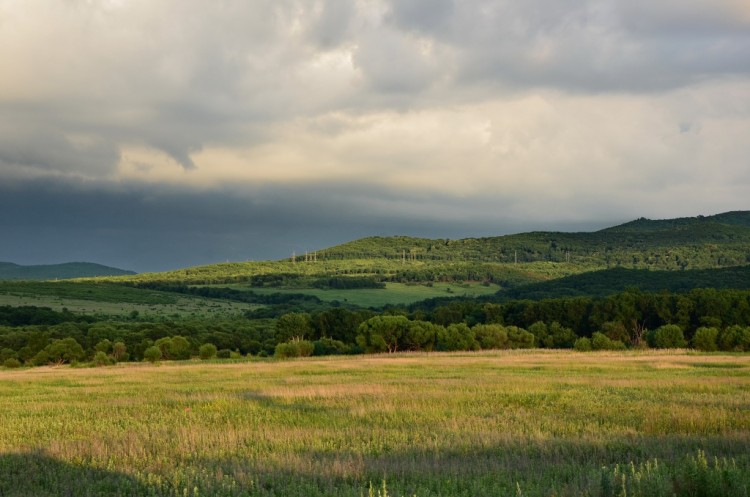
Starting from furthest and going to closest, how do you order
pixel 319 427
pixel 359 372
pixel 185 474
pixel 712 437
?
pixel 359 372, pixel 319 427, pixel 712 437, pixel 185 474

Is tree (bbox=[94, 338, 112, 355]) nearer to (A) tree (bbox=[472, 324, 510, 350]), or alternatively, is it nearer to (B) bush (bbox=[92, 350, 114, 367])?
(B) bush (bbox=[92, 350, 114, 367])

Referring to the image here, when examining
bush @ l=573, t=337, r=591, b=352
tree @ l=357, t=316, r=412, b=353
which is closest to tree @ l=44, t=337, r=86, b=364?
tree @ l=357, t=316, r=412, b=353

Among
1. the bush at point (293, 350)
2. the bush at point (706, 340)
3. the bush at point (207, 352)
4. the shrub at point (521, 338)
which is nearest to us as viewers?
the bush at point (706, 340)

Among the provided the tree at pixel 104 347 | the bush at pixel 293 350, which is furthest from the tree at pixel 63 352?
the bush at pixel 293 350

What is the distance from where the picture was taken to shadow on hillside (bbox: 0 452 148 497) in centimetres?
1272

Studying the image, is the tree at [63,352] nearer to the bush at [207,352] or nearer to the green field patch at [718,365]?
the bush at [207,352]

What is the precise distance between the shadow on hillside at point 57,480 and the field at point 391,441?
5cm

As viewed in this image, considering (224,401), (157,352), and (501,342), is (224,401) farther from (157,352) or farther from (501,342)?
(501,342)

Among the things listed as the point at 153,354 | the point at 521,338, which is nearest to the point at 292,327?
the point at 153,354

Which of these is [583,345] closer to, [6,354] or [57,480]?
[57,480]

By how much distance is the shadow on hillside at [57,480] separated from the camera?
41.7ft

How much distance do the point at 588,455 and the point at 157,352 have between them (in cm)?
8238

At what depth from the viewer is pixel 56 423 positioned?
23.2 meters

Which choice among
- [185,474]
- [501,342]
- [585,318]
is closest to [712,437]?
[185,474]
